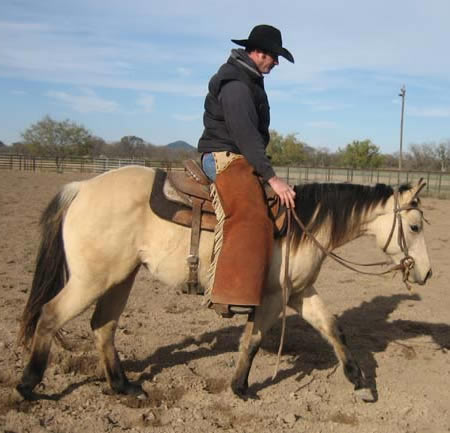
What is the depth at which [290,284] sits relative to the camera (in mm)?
3707

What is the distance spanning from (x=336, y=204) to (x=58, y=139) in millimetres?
53954

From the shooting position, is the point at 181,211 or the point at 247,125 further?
the point at 181,211

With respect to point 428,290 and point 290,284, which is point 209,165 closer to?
point 290,284

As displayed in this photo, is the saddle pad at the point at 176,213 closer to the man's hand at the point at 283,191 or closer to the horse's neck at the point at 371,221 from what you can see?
the man's hand at the point at 283,191

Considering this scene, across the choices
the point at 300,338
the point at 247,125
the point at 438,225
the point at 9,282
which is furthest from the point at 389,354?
the point at 438,225

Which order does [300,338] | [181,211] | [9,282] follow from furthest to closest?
[9,282], [300,338], [181,211]

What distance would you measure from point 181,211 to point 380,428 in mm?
1990

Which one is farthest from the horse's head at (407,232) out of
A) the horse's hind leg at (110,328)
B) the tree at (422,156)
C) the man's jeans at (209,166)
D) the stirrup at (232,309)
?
the tree at (422,156)

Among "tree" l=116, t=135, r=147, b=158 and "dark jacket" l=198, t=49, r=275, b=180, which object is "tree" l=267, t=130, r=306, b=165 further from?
"dark jacket" l=198, t=49, r=275, b=180

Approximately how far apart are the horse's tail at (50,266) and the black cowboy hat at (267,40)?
1662 millimetres

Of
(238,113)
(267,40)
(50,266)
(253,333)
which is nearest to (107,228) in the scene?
(50,266)

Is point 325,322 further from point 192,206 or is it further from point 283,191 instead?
point 192,206

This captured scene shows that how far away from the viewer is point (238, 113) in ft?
10.9

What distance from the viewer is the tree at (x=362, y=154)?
53.5 meters
